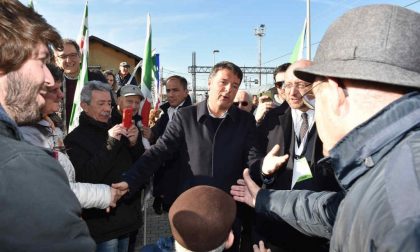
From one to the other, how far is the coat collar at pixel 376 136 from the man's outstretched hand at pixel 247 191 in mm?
1281

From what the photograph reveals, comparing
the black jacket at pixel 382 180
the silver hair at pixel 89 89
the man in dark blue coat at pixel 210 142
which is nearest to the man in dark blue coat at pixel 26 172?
the black jacket at pixel 382 180

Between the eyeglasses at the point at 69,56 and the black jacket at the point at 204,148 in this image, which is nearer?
the black jacket at the point at 204,148

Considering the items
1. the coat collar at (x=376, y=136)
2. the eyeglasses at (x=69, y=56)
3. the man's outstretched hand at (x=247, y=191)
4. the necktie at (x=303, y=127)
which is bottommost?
the man's outstretched hand at (x=247, y=191)

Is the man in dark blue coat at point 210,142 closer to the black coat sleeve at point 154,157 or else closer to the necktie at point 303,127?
the black coat sleeve at point 154,157

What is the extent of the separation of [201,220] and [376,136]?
0.85 m

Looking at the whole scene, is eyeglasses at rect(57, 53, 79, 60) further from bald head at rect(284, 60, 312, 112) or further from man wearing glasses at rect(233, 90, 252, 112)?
bald head at rect(284, 60, 312, 112)

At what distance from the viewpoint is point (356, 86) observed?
122cm

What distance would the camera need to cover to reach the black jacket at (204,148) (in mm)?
3141

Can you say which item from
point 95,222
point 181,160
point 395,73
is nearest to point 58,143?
point 95,222

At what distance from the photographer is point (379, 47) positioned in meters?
1.18

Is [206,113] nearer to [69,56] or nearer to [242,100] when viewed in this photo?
[69,56]

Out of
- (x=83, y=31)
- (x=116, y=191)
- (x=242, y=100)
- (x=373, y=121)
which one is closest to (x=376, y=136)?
(x=373, y=121)

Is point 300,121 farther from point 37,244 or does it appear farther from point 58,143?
point 37,244

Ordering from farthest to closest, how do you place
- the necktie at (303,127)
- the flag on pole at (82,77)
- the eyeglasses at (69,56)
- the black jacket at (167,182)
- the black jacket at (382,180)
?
the eyeglasses at (69,56), the flag on pole at (82,77), the black jacket at (167,182), the necktie at (303,127), the black jacket at (382,180)
